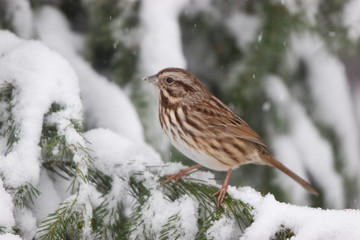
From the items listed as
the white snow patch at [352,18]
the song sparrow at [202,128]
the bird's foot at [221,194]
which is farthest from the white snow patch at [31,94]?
the white snow patch at [352,18]

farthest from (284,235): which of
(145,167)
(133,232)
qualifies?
(145,167)

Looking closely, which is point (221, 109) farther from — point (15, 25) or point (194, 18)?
point (15, 25)

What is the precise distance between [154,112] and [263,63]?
897 millimetres

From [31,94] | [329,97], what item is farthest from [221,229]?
[329,97]

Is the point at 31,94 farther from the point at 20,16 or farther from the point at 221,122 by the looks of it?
the point at 221,122

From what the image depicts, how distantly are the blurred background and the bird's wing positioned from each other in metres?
0.30

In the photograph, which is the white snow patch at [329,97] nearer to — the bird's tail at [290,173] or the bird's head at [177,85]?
the bird's tail at [290,173]

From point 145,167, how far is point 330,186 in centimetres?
172

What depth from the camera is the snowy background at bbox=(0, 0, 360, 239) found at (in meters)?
2.18

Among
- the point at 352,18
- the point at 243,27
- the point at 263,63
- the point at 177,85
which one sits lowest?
the point at 177,85

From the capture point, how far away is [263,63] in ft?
11.7

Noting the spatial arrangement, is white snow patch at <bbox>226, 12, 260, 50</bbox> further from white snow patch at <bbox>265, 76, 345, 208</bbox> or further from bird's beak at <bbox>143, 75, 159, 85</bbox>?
bird's beak at <bbox>143, 75, 159, 85</bbox>

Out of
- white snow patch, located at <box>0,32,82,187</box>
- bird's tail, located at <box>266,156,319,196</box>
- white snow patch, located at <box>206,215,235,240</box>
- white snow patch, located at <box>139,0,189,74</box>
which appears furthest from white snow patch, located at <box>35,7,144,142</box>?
white snow patch, located at <box>206,215,235,240</box>

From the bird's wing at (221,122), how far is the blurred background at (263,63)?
0.30 meters
